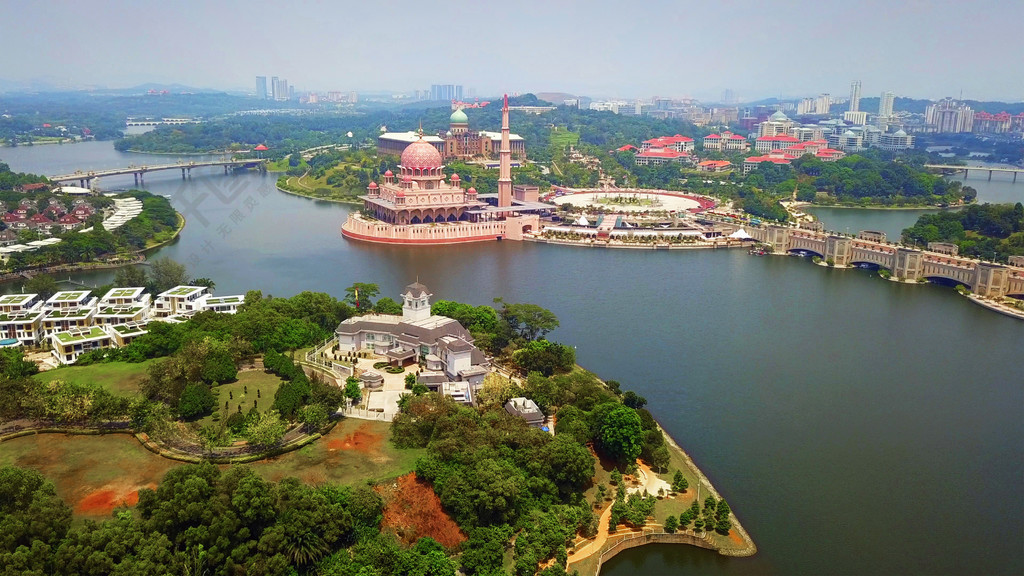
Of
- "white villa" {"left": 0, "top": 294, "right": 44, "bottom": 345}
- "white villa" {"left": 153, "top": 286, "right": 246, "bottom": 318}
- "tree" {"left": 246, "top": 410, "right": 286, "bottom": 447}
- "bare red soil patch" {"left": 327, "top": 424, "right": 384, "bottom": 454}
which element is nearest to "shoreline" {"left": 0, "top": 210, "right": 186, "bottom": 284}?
"white villa" {"left": 0, "top": 294, "right": 44, "bottom": 345}

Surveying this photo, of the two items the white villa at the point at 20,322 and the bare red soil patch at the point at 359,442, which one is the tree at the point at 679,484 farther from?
the white villa at the point at 20,322

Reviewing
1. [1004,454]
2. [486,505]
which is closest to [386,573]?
[486,505]

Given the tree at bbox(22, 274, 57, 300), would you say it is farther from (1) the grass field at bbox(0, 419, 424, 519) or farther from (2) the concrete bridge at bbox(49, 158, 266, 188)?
(2) the concrete bridge at bbox(49, 158, 266, 188)

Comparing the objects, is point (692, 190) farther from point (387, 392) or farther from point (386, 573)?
point (386, 573)

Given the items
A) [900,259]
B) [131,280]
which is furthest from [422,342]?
[900,259]

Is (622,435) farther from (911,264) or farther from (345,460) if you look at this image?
(911,264)

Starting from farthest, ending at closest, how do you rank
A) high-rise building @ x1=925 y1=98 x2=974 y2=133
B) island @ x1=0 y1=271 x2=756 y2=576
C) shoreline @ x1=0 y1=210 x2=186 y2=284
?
high-rise building @ x1=925 y1=98 x2=974 y2=133, shoreline @ x1=0 y1=210 x2=186 y2=284, island @ x1=0 y1=271 x2=756 y2=576
